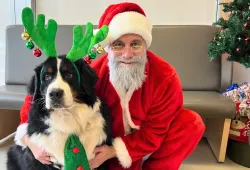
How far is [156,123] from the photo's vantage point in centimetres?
148

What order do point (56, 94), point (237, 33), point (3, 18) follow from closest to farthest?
point (56, 94), point (237, 33), point (3, 18)

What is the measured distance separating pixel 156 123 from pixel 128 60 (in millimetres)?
381

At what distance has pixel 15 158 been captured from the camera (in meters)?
1.42

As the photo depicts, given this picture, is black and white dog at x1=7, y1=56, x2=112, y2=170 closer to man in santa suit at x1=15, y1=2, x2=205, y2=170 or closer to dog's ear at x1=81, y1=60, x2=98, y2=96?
dog's ear at x1=81, y1=60, x2=98, y2=96

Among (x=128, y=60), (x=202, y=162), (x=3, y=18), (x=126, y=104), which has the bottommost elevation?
(x=202, y=162)

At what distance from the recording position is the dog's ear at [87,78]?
120 centimetres

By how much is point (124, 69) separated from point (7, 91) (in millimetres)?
1206

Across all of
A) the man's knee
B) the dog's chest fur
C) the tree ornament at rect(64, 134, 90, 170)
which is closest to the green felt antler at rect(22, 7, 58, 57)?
the dog's chest fur

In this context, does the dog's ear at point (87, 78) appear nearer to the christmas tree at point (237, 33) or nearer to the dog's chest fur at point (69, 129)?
the dog's chest fur at point (69, 129)

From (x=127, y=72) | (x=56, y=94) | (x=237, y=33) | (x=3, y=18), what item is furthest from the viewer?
(x=3, y=18)

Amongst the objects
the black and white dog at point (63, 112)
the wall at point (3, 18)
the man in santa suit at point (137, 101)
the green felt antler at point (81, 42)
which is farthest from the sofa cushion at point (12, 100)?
the wall at point (3, 18)

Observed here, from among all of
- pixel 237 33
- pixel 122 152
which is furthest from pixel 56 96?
pixel 237 33

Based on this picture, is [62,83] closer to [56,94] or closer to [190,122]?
[56,94]

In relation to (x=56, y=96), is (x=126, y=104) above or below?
below
